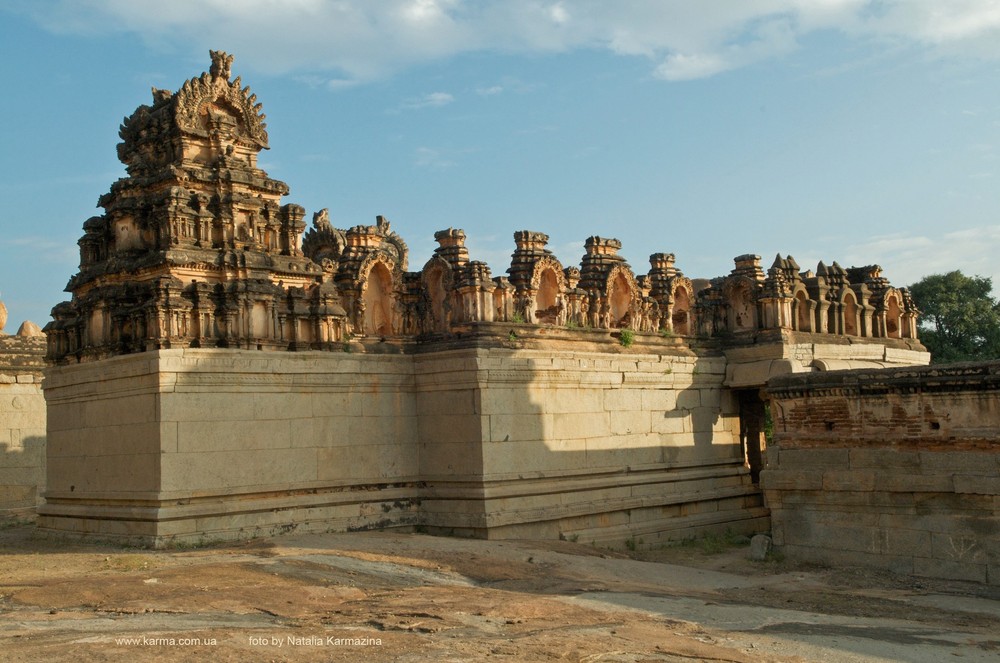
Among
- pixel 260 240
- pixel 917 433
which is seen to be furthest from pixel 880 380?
pixel 260 240

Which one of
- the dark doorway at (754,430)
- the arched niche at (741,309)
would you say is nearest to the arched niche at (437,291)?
the arched niche at (741,309)

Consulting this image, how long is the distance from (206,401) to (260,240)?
3.38m

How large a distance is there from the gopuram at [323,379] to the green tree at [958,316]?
22.1m

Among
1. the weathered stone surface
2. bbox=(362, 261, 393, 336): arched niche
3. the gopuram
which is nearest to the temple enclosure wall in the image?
the weathered stone surface

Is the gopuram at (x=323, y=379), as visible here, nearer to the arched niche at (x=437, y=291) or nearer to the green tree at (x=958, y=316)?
the arched niche at (x=437, y=291)

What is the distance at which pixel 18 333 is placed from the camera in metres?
25.7

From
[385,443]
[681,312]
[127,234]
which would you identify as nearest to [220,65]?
[127,234]

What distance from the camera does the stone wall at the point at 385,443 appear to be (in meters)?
15.2

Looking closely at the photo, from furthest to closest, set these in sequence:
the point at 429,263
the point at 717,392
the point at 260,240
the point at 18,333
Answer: the point at 18,333
the point at 717,392
the point at 429,263
the point at 260,240

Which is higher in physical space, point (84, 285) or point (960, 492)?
point (84, 285)

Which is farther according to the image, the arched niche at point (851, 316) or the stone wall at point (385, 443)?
the arched niche at point (851, 316)

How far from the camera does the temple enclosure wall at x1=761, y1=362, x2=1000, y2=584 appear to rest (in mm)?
15180

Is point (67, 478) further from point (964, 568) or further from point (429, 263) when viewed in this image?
point (964, 568)

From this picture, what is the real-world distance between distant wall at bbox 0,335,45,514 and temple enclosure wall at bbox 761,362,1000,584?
53.6 ft
